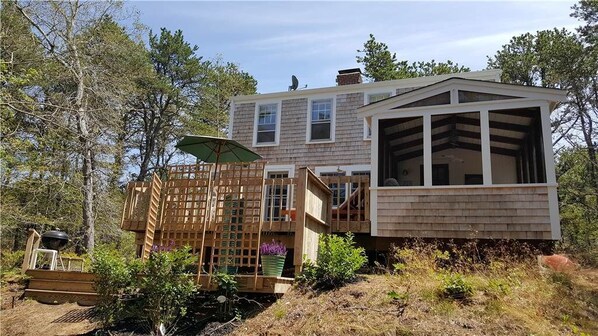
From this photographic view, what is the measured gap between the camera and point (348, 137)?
12.6 m

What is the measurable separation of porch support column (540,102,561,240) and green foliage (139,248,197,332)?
19.0 feet

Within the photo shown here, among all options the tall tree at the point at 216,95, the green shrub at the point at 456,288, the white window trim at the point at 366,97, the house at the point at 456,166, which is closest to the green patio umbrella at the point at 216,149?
the house at the point at 456,166

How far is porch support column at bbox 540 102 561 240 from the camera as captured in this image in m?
7.13

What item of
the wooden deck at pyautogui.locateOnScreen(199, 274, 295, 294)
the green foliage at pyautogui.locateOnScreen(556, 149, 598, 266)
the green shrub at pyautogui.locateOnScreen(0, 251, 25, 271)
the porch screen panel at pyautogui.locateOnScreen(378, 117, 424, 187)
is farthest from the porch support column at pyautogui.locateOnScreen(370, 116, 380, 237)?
the green foliage at pyautogui.locateOnScreen(556, 149, 598, 266)

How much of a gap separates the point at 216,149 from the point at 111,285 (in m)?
2.28

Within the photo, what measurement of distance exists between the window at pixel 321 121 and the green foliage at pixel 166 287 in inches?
321

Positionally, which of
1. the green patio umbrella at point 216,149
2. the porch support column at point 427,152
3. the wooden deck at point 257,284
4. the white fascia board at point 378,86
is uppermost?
the white fascia board at point 378,86

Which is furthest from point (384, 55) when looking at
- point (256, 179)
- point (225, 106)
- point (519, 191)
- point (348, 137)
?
point (256, 179)

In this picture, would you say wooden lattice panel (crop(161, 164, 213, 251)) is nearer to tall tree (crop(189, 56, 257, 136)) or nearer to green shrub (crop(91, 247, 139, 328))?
green shrub (crop(91, 247, 139, 328))

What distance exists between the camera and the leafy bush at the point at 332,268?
5641 millimetres

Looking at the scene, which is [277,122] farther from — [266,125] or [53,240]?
[53,240]

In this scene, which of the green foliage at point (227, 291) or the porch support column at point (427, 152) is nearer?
the green foliage at point (227, 291)

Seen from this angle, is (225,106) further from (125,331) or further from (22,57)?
(125,331)

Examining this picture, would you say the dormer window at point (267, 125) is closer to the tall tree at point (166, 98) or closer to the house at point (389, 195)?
the house at point (389, 195)
